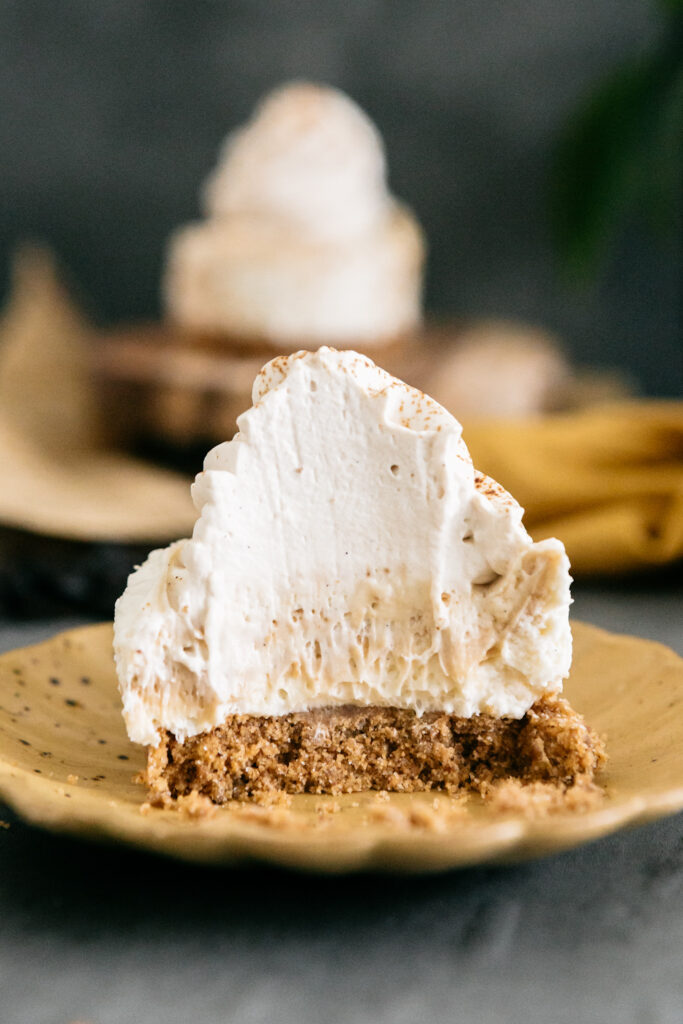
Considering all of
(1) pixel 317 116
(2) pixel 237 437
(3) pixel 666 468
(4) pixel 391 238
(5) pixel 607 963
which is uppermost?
(1) pixel 317 116

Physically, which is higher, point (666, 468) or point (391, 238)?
point (391, 238)

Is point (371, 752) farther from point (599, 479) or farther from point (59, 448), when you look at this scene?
point (59, 448)

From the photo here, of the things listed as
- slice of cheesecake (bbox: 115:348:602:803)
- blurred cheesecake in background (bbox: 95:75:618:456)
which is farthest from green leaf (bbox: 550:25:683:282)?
slice of cheesecake (bbox: 115:348:602:803)

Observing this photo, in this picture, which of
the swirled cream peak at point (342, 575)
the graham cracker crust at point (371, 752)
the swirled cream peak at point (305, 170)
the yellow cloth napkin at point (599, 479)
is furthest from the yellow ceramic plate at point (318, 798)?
the swirled cream peak at point (305, 170)

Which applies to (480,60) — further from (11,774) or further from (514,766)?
(11,774)

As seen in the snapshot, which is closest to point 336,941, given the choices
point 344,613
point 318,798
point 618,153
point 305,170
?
point 318,798

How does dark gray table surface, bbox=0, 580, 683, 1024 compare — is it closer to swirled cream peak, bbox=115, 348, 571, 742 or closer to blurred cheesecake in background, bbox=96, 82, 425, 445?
swirled cream peak, bbox=115, 348, 571, 742

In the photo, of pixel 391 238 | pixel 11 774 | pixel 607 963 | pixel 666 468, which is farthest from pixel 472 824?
pixel 391 238
